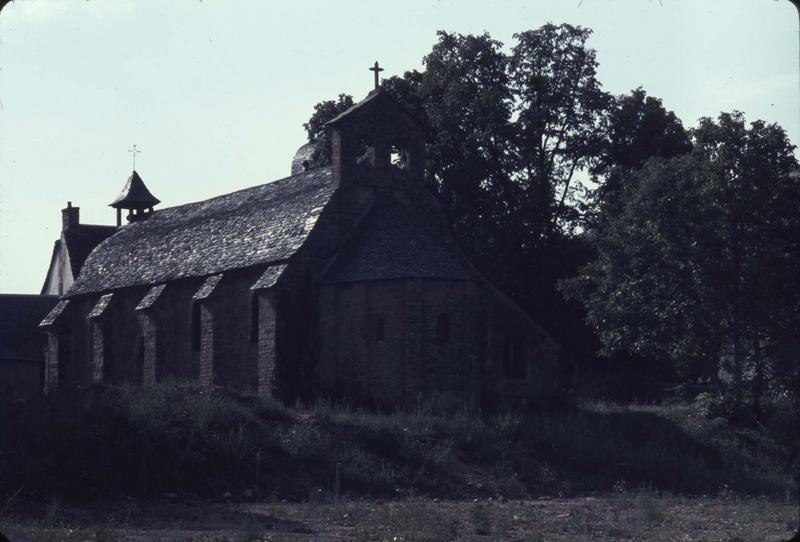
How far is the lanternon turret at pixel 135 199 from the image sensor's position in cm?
6531

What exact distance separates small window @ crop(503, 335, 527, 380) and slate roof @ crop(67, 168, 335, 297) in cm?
817

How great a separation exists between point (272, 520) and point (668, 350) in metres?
19.9

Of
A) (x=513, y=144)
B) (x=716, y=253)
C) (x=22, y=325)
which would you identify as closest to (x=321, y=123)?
(x=513, y=144)

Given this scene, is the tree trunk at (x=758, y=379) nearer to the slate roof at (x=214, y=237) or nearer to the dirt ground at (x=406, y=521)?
the dirt ground at (x=406, y=521)

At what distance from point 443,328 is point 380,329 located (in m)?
1.92

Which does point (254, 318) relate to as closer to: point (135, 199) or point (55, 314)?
point (55, 314)

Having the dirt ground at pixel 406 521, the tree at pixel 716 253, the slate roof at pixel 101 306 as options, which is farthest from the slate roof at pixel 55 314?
the dirt ground at pixel 406 521

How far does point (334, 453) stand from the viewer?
100 feet

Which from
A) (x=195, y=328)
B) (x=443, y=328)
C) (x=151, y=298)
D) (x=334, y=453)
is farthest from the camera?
(x=151, y=298)

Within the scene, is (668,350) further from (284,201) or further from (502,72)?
(502,72)

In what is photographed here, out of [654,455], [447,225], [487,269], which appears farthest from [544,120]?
[654,455]

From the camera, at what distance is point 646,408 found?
41438 mm

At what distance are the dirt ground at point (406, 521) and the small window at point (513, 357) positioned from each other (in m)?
16.9

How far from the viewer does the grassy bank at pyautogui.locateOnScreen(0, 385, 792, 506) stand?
2659 cm
